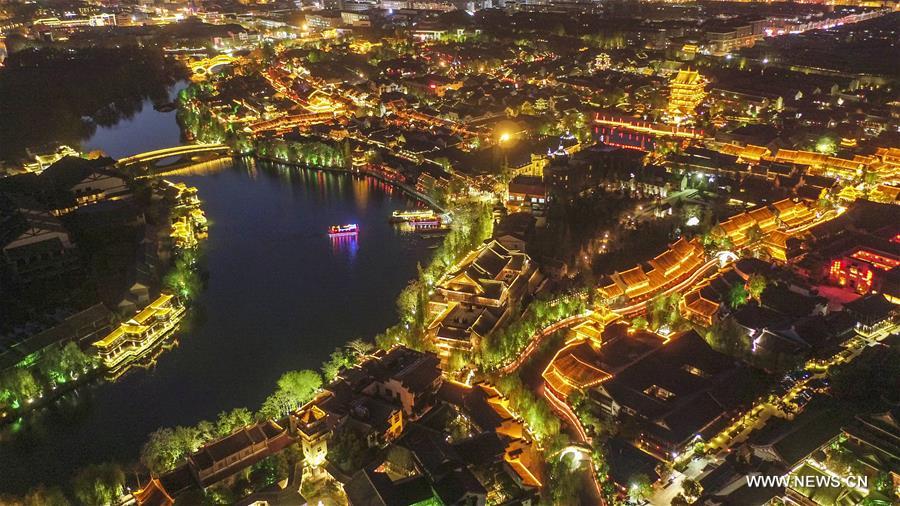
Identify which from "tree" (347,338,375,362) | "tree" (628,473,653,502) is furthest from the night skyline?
"tree" (347,338,375,362)

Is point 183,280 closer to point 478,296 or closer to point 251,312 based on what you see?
point 251,312

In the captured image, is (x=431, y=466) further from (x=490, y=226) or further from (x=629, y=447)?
(x=490, y=226)

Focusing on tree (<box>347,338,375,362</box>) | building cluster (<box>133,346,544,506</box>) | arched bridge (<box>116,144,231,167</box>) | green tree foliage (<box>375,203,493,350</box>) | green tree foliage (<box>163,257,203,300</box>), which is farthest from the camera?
arched bridge (<box>116,144,231,167</box>)

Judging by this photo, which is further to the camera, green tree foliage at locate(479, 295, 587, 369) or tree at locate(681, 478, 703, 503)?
green tree foliage at locate(479, 295, 587, 369)

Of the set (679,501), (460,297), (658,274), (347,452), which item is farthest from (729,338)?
(347,452)

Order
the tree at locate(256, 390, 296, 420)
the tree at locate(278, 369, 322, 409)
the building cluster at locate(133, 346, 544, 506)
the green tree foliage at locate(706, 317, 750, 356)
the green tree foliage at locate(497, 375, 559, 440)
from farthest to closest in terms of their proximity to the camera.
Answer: the green tree foliage at locate(706, 317, 750, 356) → the tree at locate(278, 369, 322, 409) → the tree at locate(256, 390, 296, 420) → the green tree foliage at locate(497, 375, 559, 440) → the building cluster at locate(133, 346, 544, 506)

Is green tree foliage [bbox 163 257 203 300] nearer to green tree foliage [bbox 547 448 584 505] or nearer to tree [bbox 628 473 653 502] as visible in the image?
green tree foliage [bbox 547 448 584 505]
